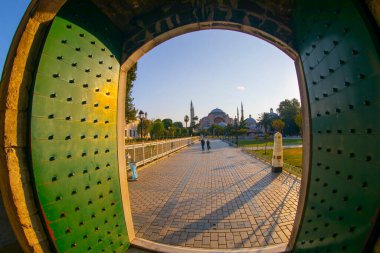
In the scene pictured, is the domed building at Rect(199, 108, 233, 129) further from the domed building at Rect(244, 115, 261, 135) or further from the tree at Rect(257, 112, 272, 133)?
the tree at Rect(257, 112, 272, 133)

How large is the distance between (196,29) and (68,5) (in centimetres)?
196

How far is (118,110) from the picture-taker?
336cm

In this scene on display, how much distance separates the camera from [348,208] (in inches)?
72.7

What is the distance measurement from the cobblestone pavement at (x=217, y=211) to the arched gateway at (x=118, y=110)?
92cm

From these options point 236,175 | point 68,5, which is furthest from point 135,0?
point 236,175

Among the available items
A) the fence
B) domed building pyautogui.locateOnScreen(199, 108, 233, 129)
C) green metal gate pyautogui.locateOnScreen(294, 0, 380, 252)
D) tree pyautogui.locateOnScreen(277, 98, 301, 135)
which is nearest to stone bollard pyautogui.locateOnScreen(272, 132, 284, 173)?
green metal gate pyautogui.locateOnScreen(294, 0, 380, 252)

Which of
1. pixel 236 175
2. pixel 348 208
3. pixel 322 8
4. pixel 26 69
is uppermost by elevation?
pixel 322 8

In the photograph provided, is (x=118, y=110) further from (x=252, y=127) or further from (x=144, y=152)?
(x=252, y=127)

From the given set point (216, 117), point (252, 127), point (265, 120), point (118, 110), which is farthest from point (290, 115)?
point (118, 110)

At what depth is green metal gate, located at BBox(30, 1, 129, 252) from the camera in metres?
2.09

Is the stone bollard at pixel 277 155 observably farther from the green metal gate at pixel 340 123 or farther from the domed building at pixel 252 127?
the domed building at pixel 252 127

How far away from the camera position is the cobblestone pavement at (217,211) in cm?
380

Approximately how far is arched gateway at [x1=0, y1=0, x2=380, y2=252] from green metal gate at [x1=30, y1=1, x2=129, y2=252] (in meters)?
0.01

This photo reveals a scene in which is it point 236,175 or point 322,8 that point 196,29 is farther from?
point 236,175
